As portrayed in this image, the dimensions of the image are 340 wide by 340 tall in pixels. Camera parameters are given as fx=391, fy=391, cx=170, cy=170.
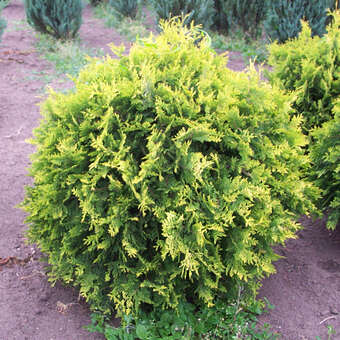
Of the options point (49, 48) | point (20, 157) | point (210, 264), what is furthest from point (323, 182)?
point (49, 48)

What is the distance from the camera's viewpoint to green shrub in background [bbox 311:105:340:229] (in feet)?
10.9

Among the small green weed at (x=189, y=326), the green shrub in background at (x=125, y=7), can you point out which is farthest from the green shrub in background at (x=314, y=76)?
the green shrub in background at (x=125, y=7)

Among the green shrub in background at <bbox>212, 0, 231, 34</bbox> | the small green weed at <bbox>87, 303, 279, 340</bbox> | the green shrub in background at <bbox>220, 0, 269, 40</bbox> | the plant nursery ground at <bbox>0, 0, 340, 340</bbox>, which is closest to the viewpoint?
the small green weed at <bbox>87, 303, 279, 340</bbox>

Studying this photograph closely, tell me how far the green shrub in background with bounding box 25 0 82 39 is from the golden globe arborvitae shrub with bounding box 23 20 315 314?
7462 mm

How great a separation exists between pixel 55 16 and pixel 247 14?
15.8 ft

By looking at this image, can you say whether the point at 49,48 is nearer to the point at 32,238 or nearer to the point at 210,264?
the point at 32,238

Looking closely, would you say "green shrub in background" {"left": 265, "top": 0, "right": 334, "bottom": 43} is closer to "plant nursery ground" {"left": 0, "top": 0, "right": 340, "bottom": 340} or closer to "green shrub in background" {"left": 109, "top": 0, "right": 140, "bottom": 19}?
"green shrub in background" {"left": 109, "top": 0, "right": 140, "bottom": 19}

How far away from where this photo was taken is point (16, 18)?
44.3ft

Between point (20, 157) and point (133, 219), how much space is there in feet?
9.76

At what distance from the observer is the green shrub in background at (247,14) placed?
9933 mm

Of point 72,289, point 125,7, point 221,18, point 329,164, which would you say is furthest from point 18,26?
point 329,164

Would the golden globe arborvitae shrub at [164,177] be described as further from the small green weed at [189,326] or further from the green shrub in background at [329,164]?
the green shrub in background at [329,164]

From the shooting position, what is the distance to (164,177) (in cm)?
252

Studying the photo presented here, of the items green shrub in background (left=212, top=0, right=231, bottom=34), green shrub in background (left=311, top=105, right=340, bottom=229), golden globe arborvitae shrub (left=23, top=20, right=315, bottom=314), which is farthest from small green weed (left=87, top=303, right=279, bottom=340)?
green shrub in background (left=212, top=0, right=231, bottom=34)
